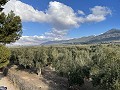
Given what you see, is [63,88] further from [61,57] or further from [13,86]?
[61,57]

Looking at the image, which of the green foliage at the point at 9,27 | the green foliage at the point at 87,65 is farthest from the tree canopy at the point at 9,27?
the green foliage at the point at 87,65

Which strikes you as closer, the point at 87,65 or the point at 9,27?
the point at 9,27

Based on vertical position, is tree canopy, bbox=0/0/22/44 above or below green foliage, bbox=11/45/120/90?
above

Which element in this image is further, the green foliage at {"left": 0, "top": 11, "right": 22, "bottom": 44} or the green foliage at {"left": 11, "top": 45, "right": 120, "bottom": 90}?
the green foliage at {"left": 11, "top": 45, "right": 120, "bottom": 90}

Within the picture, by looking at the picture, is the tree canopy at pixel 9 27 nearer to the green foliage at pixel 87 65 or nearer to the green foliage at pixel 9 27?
the green foliage at pixel 9 27

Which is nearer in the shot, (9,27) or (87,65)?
(9,27)

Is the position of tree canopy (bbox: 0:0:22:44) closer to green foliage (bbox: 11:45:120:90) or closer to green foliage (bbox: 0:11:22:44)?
green foliage (bbox: 0:11:22:44)

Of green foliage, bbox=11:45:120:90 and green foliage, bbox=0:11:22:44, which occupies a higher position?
green foliage, bbox=0:11:22:44

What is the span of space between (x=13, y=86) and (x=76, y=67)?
15.7 meters

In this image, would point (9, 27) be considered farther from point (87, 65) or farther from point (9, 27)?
point (87, 65)

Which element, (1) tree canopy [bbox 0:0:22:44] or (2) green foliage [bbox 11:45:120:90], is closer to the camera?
(1) tree canopy [bbox 0:0:22:44]

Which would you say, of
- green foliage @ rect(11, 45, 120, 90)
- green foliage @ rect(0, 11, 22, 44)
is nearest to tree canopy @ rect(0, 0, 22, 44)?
green foliage @ rect(0, 11, 22, 44)

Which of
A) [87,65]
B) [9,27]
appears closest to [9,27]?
[9,27]

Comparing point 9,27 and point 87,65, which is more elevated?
point 9,27
